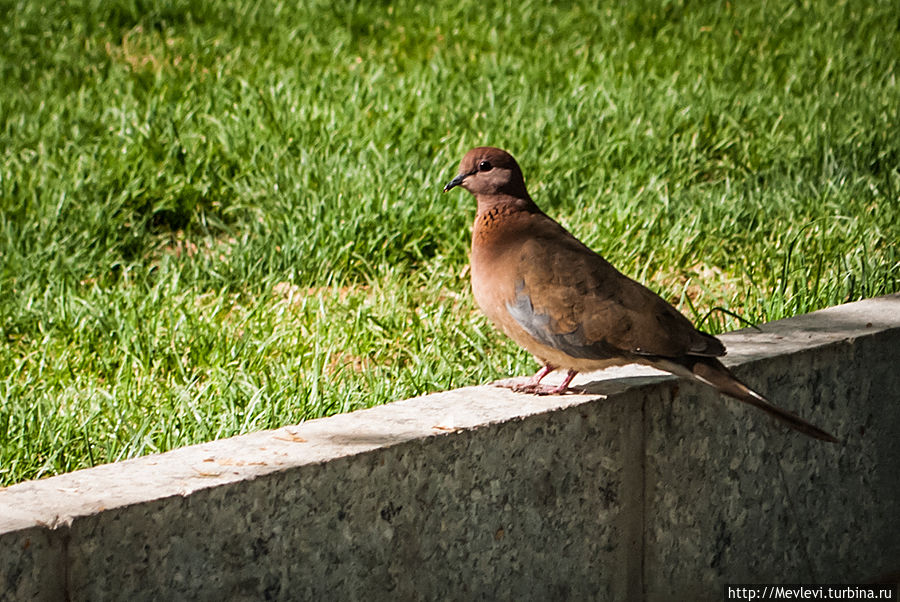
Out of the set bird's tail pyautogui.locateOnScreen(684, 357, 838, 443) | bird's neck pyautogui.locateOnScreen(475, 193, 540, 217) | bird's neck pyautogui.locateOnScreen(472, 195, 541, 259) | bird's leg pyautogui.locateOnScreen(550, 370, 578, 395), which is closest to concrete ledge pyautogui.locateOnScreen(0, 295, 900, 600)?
bird's leg pyautogui.locateOnScreen(550, 370, 578, 395)

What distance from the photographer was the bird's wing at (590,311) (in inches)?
120

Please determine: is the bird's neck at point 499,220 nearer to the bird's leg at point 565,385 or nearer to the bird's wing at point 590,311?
the bird's wing at point 590,311

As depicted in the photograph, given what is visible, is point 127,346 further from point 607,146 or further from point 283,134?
point 607,146

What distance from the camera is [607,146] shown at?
637 cm

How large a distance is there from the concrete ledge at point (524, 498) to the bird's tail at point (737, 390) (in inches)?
8.8

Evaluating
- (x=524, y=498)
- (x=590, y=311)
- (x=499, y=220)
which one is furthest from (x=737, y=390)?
(x=499, y=220)

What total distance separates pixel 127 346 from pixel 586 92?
3.58 m

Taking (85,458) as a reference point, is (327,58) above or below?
below

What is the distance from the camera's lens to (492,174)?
3697 mm

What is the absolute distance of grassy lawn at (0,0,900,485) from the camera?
4.32 metres

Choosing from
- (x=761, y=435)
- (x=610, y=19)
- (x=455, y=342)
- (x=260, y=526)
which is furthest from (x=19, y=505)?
(x=610, y=19)

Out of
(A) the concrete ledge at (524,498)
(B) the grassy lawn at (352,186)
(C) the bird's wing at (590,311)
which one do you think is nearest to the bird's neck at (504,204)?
(C) the bird's wing at (590,311)

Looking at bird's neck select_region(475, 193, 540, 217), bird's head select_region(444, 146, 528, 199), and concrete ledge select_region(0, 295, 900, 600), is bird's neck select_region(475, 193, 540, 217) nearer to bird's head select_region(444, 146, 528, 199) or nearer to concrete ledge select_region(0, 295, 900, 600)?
bird's head select_region(444, 146, 528, 199)

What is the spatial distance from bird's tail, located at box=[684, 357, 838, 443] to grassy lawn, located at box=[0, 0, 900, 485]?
3.95ft
